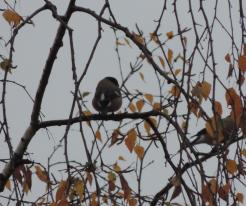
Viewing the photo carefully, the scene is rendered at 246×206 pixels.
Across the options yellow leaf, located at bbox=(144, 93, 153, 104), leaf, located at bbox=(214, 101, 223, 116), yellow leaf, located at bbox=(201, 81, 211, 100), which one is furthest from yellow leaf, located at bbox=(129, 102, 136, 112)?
leaf, located at bbox=(214, 101, 223, 116)

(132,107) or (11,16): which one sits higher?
(132,107)

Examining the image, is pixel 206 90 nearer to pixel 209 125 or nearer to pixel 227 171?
pixel 209 125

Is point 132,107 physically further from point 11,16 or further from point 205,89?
Result: point 205,89

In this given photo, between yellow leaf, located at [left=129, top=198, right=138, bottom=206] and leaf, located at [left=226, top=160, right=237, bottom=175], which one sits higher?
yellow leaf, located at [left=129, top=198, right=138, bottom=206]

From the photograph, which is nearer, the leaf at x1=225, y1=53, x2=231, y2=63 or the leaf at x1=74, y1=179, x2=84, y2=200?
the leaf at x1=225, y1=53, x2=231, y2=63

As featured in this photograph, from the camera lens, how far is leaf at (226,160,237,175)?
243cm

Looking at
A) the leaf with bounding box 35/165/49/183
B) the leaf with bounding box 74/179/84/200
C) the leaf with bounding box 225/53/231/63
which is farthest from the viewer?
the leaf with bounding box 35/165/49/183

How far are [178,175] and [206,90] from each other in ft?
1.20

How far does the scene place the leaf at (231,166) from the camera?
95.7 inches

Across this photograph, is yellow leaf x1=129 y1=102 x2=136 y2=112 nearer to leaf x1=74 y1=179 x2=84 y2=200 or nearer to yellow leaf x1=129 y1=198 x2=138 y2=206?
yellow leaf x1=129 y1=198 x2=138 y2=206

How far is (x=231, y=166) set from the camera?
246 centimetres

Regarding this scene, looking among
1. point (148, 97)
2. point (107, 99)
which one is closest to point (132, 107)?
point (148, 97)

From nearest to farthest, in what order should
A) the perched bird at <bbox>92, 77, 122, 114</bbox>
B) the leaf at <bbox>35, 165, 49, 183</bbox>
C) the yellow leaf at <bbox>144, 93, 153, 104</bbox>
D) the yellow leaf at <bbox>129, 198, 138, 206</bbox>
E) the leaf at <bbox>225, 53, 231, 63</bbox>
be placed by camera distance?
the leaf at <bbox>225, 53, 231, 63</bbox>, the yellow leaf at <bbox>129, 198, 138, 206</bbox>, the leaf at <bbox>35, 165, 49, 183</bbox>, the yellow leaf at <bbox>144, 93, 153, 104</bbox>, the perched bird at <bbox>92, 77, 122, 114</bbox>

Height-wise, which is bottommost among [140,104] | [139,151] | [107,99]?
[139,151]
